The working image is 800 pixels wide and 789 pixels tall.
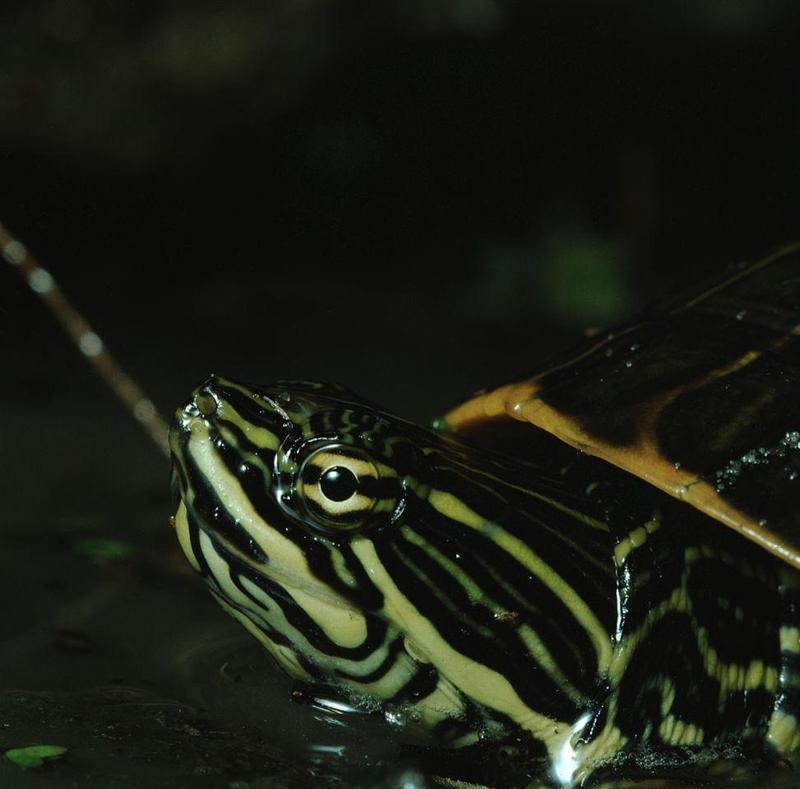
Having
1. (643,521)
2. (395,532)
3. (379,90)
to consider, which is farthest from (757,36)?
(395,532)

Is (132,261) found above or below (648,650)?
above

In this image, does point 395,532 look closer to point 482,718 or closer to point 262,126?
point 482,718

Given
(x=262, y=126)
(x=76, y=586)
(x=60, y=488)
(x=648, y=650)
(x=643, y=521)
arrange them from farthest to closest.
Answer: (x=262, y=126) < (x=60, y=488) < (x=76, y=586) < (x=643, y=521) < (x=648, y=650)

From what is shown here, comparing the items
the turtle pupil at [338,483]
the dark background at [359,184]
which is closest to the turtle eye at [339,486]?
the turtle pupil at [338,483]

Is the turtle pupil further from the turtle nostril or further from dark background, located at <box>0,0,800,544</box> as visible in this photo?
dark background, located at <box>0,0,800,544</box>

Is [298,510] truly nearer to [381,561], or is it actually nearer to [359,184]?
[381,561]

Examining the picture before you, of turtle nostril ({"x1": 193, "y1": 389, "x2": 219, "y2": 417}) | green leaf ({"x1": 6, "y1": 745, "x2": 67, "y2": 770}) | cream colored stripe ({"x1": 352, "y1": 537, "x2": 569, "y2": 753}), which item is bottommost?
green leaf ({"x1": 6, "y1": 745, "x2": 67, "y2": 770})

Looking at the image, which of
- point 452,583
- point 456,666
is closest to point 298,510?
point 452,583

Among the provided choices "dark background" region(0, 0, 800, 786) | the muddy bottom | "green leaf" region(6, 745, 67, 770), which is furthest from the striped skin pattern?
"dark background" region(0, 0, 800, 786)
